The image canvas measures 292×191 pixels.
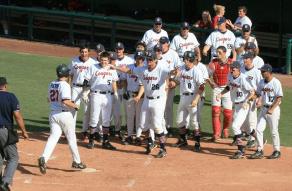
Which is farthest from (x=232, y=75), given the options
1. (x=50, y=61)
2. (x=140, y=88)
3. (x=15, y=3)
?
(x=15, y=3)

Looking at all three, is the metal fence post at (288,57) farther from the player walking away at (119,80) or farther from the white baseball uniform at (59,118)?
the white baseball uniform at (59,118)

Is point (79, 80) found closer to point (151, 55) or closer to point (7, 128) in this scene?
point (151, 55)

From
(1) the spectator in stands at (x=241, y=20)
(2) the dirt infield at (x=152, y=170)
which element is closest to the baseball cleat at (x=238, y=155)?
(2) the dirt infield at (x=152, y=170)

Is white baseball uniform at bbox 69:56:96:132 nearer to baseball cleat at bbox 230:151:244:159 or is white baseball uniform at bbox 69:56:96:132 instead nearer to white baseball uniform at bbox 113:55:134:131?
white baseball uniform at bbox 113:55:134:131

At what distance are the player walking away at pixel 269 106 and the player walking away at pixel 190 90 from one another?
3.65 ft

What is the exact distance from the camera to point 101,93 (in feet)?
52.2

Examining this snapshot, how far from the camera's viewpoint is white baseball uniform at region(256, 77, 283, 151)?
15.0 m

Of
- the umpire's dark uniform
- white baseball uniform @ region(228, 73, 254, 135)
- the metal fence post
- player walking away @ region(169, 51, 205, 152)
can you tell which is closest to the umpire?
the umpire's dark uniform

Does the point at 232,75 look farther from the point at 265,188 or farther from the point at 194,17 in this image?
the point at 194,17

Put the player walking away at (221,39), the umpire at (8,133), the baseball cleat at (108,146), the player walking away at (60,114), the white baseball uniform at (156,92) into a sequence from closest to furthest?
1. the umpire at (8,133)
2. the player walking away at (60,114)
3. the white baseball uniform at (156,92)
4. the baseball cleat at (108,146)
5. the player walking away at (221,39)

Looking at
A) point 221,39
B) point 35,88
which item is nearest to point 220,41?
point 221,39

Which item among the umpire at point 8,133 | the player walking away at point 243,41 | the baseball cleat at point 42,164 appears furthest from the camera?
the player walking away at point 243,41

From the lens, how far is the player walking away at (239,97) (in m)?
15.4

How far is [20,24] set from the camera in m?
Answer: 30.0
